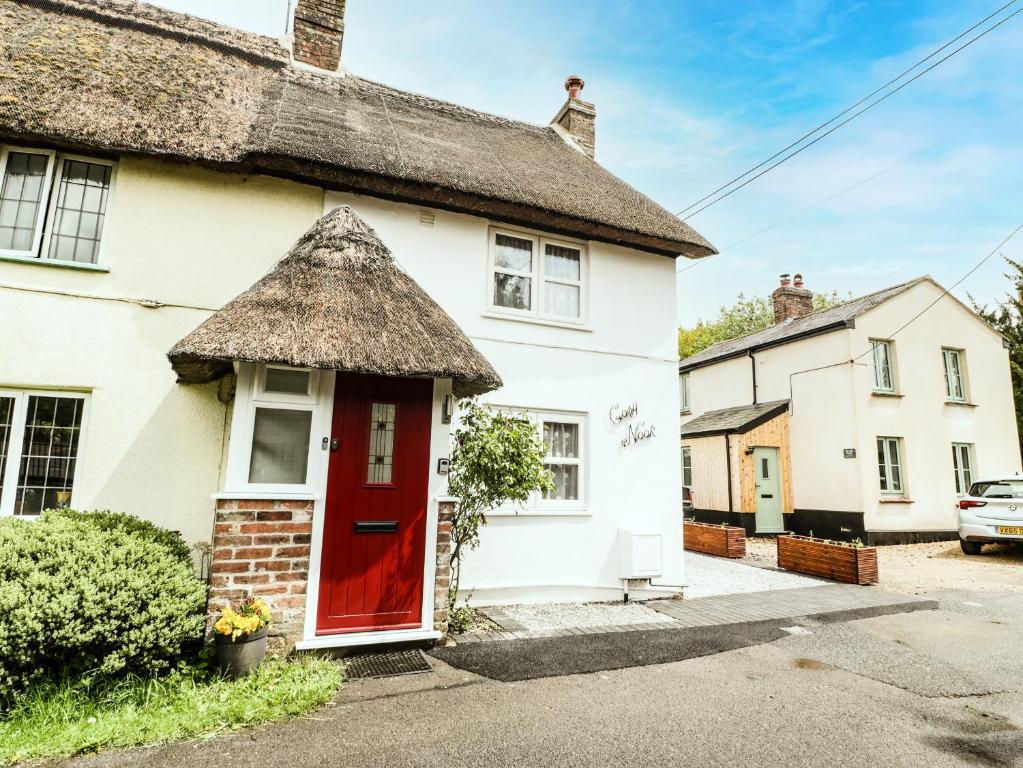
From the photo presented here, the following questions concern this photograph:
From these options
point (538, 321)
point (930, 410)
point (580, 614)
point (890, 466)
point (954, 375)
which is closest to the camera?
point (580, 614)

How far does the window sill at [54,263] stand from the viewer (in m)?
5.99

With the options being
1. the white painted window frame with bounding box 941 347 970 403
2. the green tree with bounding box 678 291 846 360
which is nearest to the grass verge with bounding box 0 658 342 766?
the white painted window frame with bounding box 941 347 970 403

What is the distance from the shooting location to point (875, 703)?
15.1 ft

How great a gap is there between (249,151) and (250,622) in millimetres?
5351

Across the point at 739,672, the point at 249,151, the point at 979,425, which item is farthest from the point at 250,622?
the point at 979,425

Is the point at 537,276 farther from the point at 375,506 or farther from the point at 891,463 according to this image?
the point at 891,463

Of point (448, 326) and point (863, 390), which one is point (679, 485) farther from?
point (863, 390)

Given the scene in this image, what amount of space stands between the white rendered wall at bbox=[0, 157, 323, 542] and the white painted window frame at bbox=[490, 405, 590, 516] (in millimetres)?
3768

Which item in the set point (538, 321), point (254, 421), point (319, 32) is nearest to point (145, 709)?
point (254, 421)

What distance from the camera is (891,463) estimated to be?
14844mm

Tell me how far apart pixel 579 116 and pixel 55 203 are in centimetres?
975

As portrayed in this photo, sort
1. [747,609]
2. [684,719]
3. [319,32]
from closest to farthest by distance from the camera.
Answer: [684,719], [747,609], [319,32]

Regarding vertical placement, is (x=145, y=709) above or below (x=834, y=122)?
below

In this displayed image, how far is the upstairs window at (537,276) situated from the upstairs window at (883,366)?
11.2 meters
